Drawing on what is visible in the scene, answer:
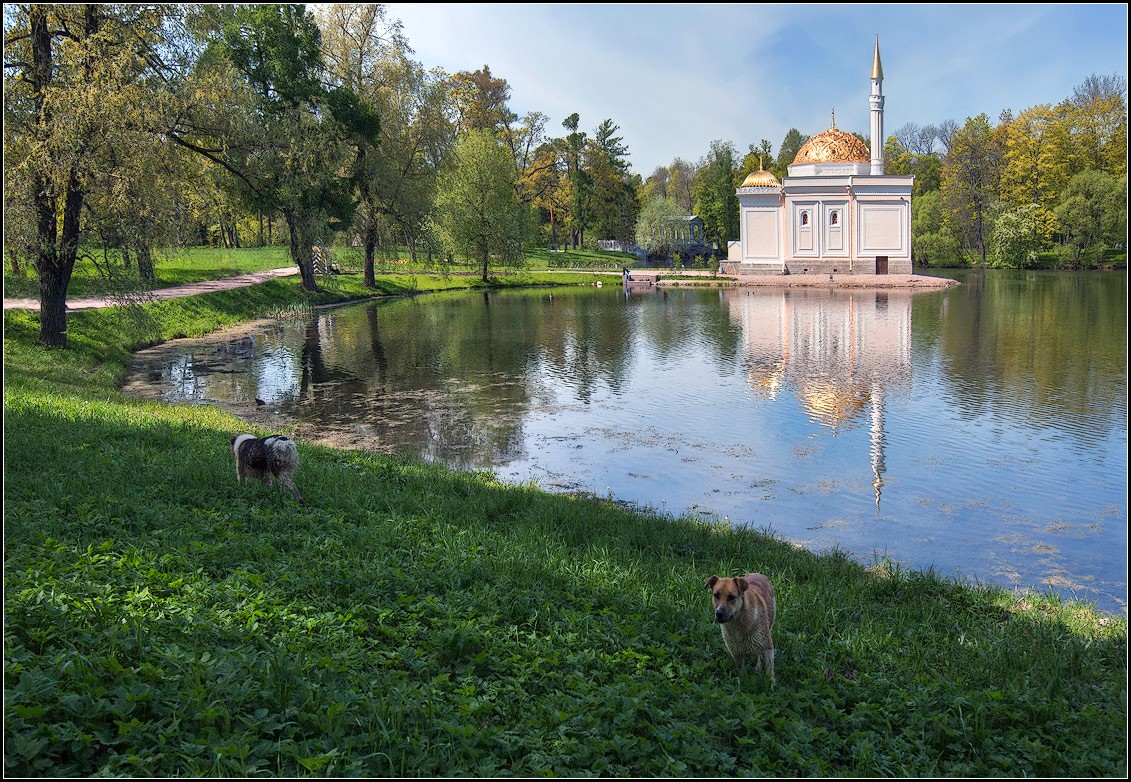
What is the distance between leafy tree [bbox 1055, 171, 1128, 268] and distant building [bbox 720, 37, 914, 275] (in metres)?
14.4

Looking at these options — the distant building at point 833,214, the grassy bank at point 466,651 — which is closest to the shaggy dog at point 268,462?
the grassy bank at point 466,651

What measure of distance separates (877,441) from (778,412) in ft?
9.68

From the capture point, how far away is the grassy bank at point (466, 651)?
4043 millimetres

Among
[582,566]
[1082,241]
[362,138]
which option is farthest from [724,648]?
[1082,241]

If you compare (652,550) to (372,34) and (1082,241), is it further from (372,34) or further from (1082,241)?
(1082,241)

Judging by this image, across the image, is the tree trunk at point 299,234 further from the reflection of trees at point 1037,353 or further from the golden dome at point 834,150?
the golden dome at point 834,150

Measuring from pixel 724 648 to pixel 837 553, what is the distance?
14.0 ft

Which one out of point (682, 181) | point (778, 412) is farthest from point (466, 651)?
point (682, 181)

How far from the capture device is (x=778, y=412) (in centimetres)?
1791

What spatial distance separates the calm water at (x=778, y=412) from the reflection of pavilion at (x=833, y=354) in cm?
13

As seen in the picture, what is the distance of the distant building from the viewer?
→ 63.0m

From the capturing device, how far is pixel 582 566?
738 centimetres

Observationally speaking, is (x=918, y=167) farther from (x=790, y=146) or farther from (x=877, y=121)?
(x=877, y=121)

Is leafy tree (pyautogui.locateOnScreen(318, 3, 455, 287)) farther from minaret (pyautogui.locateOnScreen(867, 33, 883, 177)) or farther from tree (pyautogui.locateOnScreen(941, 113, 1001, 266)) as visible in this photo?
tree (pyautogui.locateOnScreen(941, 113, 1001, 266))
